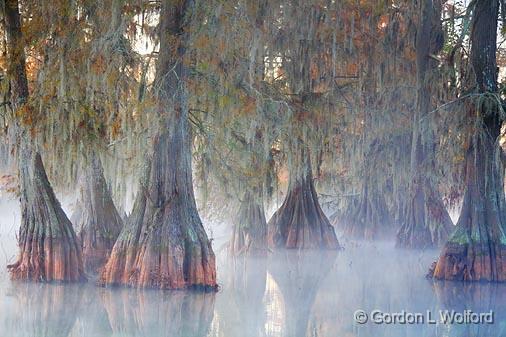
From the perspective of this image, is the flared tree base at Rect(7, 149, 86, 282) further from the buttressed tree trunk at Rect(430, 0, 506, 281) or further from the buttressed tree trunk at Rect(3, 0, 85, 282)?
the buttressed tree trunk at Rect(430, 0, 506, 281)

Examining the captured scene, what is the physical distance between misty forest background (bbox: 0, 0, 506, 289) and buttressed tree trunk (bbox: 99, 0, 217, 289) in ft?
0.07

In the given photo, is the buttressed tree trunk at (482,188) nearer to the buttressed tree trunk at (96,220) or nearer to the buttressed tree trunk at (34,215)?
the buttressed tree trunk at (96,220)

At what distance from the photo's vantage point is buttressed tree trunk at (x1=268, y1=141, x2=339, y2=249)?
20.4m

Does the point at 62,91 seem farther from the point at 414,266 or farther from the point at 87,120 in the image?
the point at 414,266

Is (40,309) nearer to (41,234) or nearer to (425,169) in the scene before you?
(41,234)

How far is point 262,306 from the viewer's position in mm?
11602

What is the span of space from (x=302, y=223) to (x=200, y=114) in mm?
7387

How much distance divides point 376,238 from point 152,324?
1571cm

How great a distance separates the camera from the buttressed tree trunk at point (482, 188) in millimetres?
13898

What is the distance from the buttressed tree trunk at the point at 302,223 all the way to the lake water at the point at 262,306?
4.23 m

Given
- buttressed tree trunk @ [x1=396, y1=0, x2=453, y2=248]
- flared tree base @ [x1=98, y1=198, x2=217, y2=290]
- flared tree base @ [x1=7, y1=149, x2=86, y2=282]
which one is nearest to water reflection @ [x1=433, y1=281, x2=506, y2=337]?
flared tree base @ [x1=98, y1=198, x2=217, y2=290]

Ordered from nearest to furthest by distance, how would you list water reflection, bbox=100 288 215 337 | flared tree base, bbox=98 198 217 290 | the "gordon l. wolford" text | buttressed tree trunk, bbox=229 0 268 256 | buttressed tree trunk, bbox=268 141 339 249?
water reflection, bbox=100 288 215 337 < the "gordon l. wolford" text < flared tree base, bbox=98 198 217 290 < buttressed tree trunk, bbox=229 0 268 256 < buttressed tree trunk, bbox=268 141 339 249

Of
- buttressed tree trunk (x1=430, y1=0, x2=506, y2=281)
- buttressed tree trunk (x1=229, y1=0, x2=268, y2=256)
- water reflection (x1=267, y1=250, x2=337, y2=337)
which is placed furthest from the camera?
buttressed tree trunk (x1=229, y1=0, x2=268, y2=256)

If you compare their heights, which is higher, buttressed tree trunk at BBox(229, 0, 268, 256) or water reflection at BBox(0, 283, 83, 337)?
buttressed tree trunk at BBox(229, 0, 268, 256)
